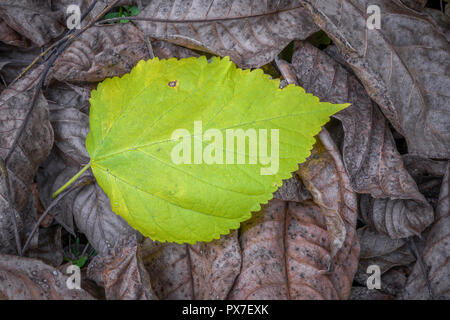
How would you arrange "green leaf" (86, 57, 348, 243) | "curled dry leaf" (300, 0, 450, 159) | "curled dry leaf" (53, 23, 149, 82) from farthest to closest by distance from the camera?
"curled dry leaf" (53, 23, 149, 82) → "curled dry leaf" (300, 0, 450, 159) → "green leaf" (86, 57, 348, 243)

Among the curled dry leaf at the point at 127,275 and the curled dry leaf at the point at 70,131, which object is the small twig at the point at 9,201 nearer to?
the curled dry leaf at the point at 70,131

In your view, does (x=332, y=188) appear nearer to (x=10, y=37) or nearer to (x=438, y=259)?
(x=438, y=259)

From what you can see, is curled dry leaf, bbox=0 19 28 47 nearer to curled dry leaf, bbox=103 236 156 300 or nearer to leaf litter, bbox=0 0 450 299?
leaf litter, bbox=0 0 450 299

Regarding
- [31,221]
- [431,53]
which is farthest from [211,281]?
[431,53]

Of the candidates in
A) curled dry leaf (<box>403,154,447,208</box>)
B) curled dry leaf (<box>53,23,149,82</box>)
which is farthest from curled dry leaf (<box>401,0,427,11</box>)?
curled dry leaf (<box>53,23,149,82</box>)

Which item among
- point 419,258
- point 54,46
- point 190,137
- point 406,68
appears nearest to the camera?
point 190,137

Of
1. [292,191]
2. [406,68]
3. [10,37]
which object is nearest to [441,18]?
[406,68]
